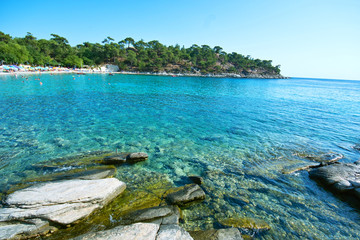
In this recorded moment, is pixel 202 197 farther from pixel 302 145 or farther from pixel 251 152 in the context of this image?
pixel 302 145

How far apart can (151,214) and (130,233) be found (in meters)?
1.32

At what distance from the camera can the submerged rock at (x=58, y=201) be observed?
581 cm

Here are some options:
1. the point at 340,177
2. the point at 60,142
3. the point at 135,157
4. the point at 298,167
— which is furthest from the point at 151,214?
the point at 340,177

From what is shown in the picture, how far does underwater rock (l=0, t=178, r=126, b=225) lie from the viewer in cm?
584

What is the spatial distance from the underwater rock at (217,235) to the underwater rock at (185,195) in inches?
66.3

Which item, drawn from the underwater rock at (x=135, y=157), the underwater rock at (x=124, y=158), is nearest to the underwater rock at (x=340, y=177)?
the underwater rock at (x=135, y=157)

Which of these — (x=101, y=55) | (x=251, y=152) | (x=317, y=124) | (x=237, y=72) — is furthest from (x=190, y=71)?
(x=251, y=152)

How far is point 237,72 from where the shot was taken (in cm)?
18438

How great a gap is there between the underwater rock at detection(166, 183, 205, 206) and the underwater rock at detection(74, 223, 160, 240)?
6.68 feet

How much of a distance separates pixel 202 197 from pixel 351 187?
911 cm

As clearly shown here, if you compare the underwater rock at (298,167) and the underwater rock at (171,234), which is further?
the underwater rock at (298,167)

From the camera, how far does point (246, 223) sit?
21.8 feet

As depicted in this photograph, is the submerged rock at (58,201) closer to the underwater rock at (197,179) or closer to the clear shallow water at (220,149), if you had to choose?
the clear shallow water at (220,149)

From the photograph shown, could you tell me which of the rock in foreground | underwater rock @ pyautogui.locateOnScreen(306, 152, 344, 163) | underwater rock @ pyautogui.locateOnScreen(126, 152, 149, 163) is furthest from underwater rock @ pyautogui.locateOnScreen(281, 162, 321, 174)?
underwater rock @ pyautogui.locateOnScreen(126, 152, 149, 163)
